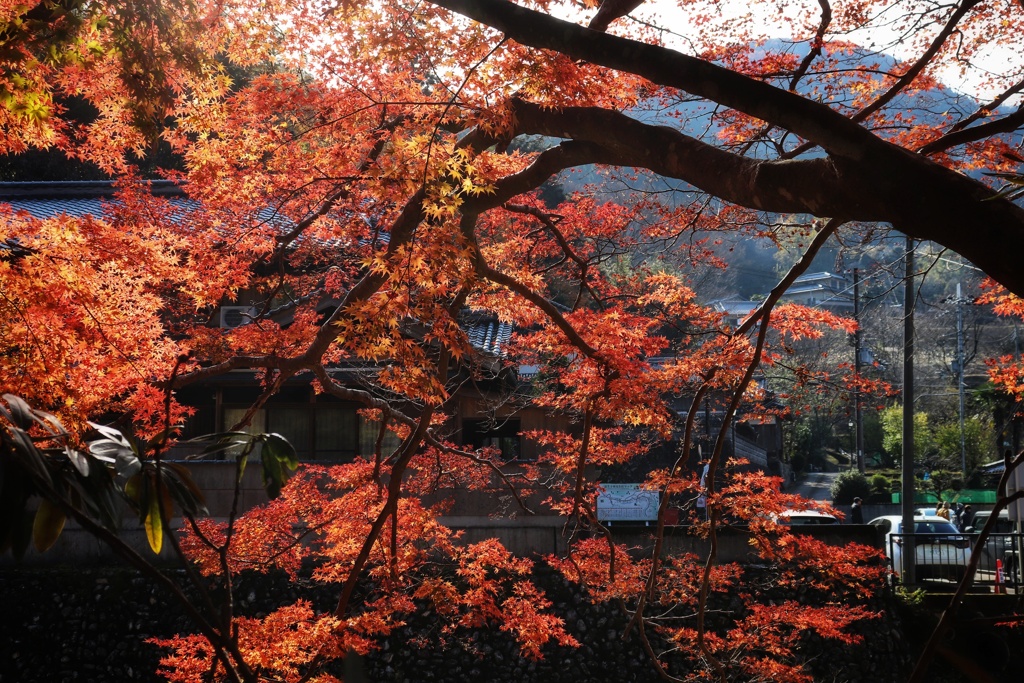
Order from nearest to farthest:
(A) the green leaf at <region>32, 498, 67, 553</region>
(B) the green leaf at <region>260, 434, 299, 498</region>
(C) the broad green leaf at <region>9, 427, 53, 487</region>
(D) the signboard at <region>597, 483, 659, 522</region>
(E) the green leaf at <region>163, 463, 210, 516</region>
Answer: (C) the broad green leaf at <region>9, 427, 53, 487</region> < (A) the green leaf at <region>32, 498, 67, 553</region> < (E) the green leaf at <region>163, 463, 210, 516</region> < (B) the green leaf at <region>260, 434, 299, 498</region> < (D) the signboard at <region>597, 483, 659, 522</region>

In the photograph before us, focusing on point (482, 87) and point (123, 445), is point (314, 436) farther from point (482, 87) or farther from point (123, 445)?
point (123, 445)

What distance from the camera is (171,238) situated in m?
7.78

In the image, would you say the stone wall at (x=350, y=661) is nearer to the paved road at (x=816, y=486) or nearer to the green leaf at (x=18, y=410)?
the green leaf at (x=18, y=410)

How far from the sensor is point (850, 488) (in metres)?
23.7

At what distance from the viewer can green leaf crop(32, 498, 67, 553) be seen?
2588mm

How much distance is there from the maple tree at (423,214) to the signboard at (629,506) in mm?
4773

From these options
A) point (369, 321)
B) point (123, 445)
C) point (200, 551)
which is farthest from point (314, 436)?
point (123, 445)

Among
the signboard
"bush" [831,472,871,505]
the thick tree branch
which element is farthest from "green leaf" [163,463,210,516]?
"bush" [831,472,871,505]

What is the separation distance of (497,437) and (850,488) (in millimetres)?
12933

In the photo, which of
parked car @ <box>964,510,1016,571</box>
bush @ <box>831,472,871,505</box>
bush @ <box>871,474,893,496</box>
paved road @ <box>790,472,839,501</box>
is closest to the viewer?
parked car @ <box>964,510,1016,571</box>

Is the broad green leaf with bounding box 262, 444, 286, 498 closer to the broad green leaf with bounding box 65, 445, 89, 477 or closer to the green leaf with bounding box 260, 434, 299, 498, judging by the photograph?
the green leaf with bounding box 260, 434, 299, 498

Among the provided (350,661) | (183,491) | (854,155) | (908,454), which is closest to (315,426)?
(350,661)

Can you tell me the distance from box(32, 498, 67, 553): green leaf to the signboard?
13.7 m

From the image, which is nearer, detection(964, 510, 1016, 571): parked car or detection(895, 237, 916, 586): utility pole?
detection(895, 237, 916, 586): utility pole
